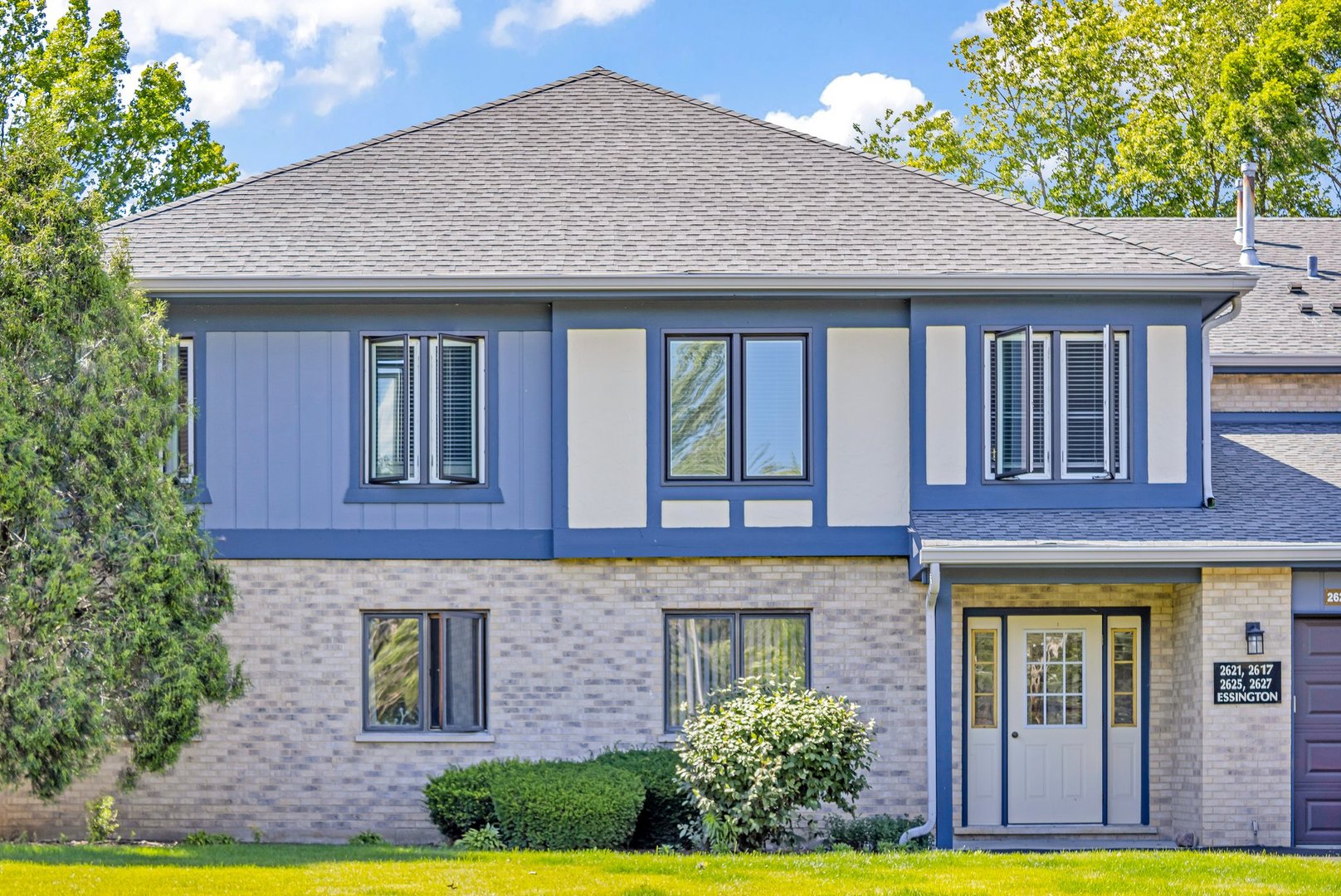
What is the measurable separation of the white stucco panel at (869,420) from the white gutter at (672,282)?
1.99 ft

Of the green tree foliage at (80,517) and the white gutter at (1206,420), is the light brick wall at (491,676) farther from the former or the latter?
the white gutter at (1206,420)

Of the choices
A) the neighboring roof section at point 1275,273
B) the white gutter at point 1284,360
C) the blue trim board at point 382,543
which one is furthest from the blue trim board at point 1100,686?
the blue trim board at point 382,543

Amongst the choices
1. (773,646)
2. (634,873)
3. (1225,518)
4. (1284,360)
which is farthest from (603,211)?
(1284,360)

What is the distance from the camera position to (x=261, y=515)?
13.9 metres

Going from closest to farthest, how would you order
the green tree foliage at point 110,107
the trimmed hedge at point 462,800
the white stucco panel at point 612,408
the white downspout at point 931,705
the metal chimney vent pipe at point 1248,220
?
the trimmed hedge at point 462,800 < the white downspout at point 931,705 < the white stucco panel at point 612,408 < the metal chimney vent pipe at point 1248,220 < the green tree foliage at point 110,107

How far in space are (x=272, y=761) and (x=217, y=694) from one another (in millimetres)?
1845

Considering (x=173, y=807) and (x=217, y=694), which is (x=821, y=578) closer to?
(x=217, y=694)

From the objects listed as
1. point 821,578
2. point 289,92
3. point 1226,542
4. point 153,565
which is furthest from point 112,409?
point 289,92

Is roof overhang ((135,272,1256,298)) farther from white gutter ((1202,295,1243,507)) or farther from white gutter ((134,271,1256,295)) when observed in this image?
white gutter ((1202,295,1243,507))

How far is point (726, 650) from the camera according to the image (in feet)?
46.0

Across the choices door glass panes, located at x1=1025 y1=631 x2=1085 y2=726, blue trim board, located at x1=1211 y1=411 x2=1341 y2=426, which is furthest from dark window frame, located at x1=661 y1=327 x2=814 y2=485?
blue trim board, located at x1=1211 y1=411 x2=1341 y2=426

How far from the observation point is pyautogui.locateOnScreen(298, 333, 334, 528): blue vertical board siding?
14.0 meters

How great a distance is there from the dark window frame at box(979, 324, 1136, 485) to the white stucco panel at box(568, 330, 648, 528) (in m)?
3.18

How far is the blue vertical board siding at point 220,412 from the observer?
14.0m
